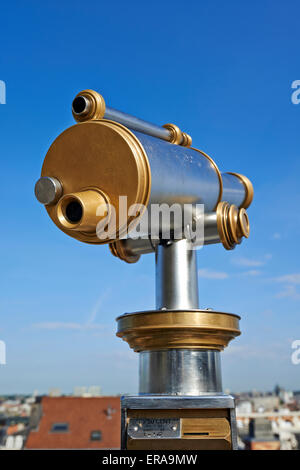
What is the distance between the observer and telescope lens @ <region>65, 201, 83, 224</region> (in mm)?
1526

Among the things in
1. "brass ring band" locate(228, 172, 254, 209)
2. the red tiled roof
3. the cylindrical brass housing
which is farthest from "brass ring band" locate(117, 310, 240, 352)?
the red tiled roof

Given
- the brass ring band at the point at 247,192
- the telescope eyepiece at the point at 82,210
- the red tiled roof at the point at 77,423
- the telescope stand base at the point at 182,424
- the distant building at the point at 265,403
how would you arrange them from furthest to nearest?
the distant building at the point at 265,403
the red tiled roof at the point at 77,423
the brass ring band at the point at 247,192
the telescope stand base at the point at 182,424
the telescope eyepiece at the point at 82,210

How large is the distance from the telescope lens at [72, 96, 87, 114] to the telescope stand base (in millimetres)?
1102

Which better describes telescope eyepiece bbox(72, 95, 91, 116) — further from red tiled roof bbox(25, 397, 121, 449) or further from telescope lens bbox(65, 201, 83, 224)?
red tiled roof bbox(25, 397, 121, 449)

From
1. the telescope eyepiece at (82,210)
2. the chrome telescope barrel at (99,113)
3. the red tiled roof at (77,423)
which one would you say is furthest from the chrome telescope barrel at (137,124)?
the red tiled roof at (77,423)

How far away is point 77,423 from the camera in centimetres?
1245

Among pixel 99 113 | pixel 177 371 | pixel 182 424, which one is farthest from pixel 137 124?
pixel 182 424

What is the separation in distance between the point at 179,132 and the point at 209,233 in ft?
1.73

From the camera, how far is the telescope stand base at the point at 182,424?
164 cm

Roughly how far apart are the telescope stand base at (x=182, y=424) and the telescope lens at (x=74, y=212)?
0.71m

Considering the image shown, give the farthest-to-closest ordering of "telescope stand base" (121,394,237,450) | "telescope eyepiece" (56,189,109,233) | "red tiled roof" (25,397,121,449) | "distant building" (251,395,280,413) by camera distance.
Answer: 1. "distant building" (251,395,280,413)
2. "red tiled roof" (25,397,121,449)
3. "telescope stand base" (121,394,237,450)
4. "telescope eyepiece" (56,189,109,233)

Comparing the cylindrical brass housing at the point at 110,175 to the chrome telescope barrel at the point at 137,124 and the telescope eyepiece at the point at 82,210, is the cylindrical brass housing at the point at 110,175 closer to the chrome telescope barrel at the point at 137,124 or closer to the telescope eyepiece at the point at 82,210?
the telescope eyepiece at the point at 82,210
